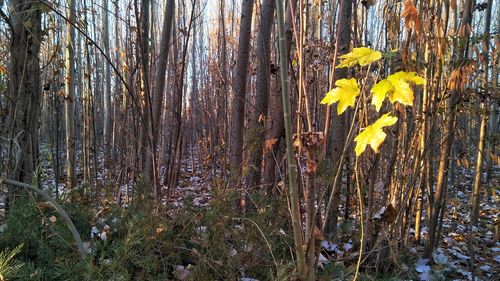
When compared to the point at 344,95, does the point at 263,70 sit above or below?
above

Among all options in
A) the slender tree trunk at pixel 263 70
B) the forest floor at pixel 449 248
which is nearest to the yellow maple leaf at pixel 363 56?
the forest floor at pixel 449 248

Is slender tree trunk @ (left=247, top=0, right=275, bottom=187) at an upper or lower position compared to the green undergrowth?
upper

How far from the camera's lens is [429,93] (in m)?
2.87

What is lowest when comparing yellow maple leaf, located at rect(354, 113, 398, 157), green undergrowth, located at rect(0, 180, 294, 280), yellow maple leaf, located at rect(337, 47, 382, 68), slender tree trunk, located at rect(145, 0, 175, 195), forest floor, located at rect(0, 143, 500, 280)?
forest floor, located at rect(0, 143, 500, 280)

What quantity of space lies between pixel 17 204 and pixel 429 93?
2.75m

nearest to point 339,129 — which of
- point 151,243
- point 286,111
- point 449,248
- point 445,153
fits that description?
point 445,153

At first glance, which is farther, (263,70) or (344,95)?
(263,70)

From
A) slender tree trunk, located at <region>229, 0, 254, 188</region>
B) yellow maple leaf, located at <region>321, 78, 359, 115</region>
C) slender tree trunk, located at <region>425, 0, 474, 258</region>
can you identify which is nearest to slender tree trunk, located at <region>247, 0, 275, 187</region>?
slender tree trunk, located at <region>229, 0, 254, 188</region>

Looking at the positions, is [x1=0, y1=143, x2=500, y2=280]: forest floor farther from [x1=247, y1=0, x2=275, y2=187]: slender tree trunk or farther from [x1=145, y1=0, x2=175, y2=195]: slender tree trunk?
[x1=145, y1=0, x2=175, y2=195]: slender tree trunk

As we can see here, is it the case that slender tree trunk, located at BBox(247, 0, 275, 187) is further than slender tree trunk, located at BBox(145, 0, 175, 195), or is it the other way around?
slender tree trunk, located at BBox(145, 0, 175, 195)

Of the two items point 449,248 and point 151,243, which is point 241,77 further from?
point 449,248

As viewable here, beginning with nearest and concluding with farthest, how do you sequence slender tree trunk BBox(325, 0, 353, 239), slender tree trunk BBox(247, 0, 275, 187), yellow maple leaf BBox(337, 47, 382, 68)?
yellow maple leaf BBox(337, 47, 382, 68), slender tree trunk BBox(325, 0, 353, 239), slender tree trunk BBox(247, 0, 275, 187)

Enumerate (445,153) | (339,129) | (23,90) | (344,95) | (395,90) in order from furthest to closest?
(445,153)
(339,129)
(23,90)
(344,95)
(395,90)

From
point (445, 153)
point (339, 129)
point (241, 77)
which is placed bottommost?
point (445, 153)
